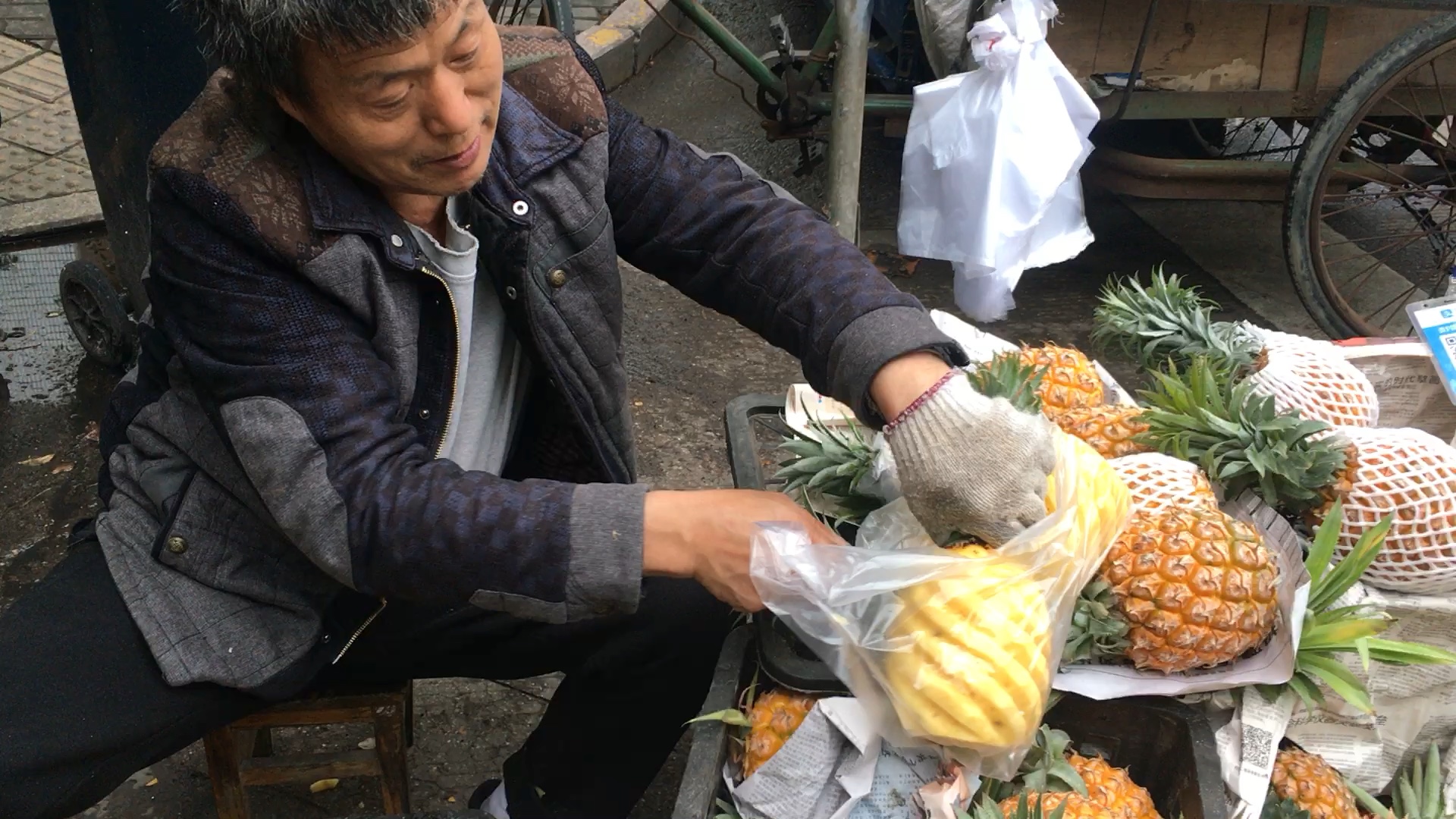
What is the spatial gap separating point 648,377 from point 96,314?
5.81 ft

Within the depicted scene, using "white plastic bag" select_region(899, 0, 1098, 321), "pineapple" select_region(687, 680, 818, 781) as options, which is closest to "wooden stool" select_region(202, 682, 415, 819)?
"pineapple" select_region(687, 680, 818, 781)

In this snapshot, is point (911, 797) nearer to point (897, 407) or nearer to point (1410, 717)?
point (897, 407)

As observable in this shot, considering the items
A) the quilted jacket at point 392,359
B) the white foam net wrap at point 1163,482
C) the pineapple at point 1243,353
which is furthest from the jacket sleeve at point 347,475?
the pineapple at point 1243,353

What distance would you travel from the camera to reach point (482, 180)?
5.61ft

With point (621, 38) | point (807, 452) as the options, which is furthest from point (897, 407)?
point (621, 38)

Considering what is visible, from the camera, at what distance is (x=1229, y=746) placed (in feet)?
5.06

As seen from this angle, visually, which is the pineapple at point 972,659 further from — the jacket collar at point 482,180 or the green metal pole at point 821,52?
the green metal pole at point 821,52

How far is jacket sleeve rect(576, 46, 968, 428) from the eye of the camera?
65.5 inches

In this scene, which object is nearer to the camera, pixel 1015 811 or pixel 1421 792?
pixel 1015 811

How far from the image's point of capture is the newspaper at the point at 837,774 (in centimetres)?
144

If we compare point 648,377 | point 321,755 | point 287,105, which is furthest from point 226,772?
point 648,377

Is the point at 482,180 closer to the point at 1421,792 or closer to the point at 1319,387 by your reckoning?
the point at 1319,387

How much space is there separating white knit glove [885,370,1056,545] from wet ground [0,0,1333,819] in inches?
31.1

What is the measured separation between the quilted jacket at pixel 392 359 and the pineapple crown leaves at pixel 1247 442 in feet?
1.63
